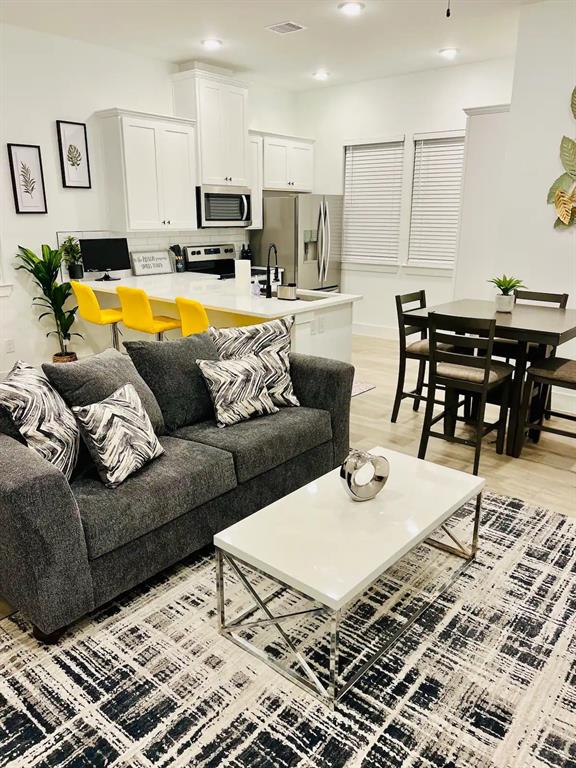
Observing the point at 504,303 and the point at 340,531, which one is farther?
the point at 504,303

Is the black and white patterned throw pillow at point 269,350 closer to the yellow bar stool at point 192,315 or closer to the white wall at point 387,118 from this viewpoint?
the yellow bar stool at point 192,315

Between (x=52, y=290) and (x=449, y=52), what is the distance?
427 centimetres

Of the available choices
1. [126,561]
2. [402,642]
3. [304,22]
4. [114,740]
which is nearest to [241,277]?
[304,22]

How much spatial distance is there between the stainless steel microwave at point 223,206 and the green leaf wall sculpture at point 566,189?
330 cm

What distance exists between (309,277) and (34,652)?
535 cm

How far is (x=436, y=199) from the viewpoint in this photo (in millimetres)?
6398

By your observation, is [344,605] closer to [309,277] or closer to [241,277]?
[241,277]

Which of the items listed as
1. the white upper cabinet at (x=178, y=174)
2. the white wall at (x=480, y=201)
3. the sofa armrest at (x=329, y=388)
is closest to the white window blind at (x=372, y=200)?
the white wall at (x=480, y=201)

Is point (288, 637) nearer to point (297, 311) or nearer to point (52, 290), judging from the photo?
point (297, 311)

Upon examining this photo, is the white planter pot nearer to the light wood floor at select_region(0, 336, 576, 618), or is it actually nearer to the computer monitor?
the light wood floor at select_region(0, 336, 576, 618)

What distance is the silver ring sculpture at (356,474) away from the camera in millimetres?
2148

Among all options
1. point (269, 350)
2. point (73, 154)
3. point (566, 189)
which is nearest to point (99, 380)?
point (269, 350)

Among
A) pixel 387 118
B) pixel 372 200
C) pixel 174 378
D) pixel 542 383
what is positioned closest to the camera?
pixel 174 378

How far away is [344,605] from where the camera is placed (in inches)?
66.9
